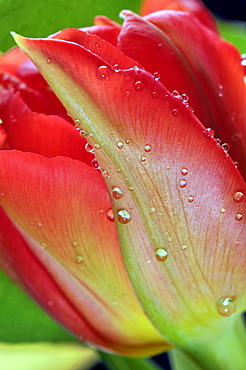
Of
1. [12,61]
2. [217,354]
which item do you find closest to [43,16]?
[12,61]

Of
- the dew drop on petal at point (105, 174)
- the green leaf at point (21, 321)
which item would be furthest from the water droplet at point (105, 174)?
the green leaf at point (21, 321)

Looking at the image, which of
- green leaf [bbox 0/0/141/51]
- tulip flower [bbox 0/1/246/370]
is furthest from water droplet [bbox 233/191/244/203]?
green leaf [bbox 0/0/141/51]

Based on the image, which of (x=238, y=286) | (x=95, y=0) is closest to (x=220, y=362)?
(x=238, y=286)

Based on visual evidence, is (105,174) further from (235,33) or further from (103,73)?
(235,33)

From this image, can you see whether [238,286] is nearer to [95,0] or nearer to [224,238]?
[224,238]

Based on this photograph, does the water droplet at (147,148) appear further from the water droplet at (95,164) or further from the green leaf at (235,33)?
the green leaf at (235,33)

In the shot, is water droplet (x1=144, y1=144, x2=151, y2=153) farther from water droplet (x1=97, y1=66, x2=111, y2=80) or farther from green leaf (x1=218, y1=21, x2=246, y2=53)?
green leaf (x1=218, y1=21, x2=246, y2=53)
